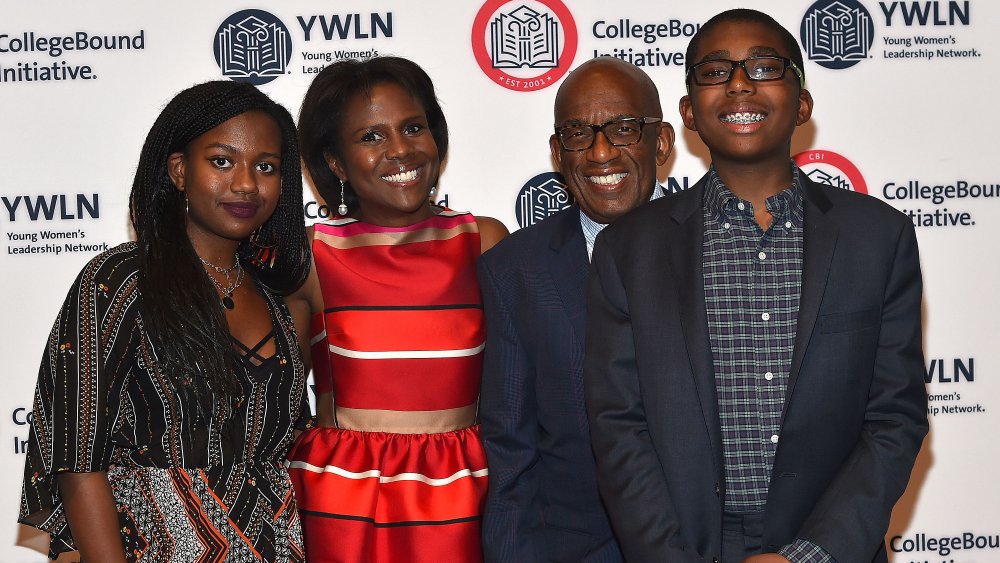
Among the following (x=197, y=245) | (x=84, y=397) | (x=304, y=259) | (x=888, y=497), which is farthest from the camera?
(x=304, y=259)

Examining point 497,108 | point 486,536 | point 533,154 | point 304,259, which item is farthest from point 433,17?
point 486,536

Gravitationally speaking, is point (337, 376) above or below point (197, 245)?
below

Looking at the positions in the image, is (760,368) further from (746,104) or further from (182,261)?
(182,261)

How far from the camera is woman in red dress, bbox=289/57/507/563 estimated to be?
246cm

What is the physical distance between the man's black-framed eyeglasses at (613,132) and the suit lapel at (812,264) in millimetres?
560

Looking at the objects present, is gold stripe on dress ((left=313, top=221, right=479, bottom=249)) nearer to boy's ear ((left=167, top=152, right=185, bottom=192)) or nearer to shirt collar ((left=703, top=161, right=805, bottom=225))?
boy's ear ((left=167, top=152, right=185, bottom=192))

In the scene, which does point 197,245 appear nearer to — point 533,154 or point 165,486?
point 165,486

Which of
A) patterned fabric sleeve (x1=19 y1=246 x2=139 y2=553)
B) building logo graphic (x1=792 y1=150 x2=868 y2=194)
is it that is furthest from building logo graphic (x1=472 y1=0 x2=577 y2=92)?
patterned fabric sleeve (x1=19 y1=246 x2=139 y2=553)

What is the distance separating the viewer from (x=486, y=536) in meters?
2.33

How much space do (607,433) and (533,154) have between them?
1.64m

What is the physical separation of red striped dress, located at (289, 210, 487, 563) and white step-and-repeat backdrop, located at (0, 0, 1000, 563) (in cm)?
86

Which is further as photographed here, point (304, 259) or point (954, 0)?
point (954, 0)

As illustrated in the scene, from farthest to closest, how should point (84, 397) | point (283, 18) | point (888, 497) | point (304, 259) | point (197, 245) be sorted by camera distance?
1. point (283, 18)
2. point (304, 259)
3. point (197, 245)
4. point (84, 397)
5. point (888, 497)

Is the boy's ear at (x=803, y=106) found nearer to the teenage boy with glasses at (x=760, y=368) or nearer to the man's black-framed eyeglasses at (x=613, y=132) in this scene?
the teenage boy with glasses at (x=760, y=368)
